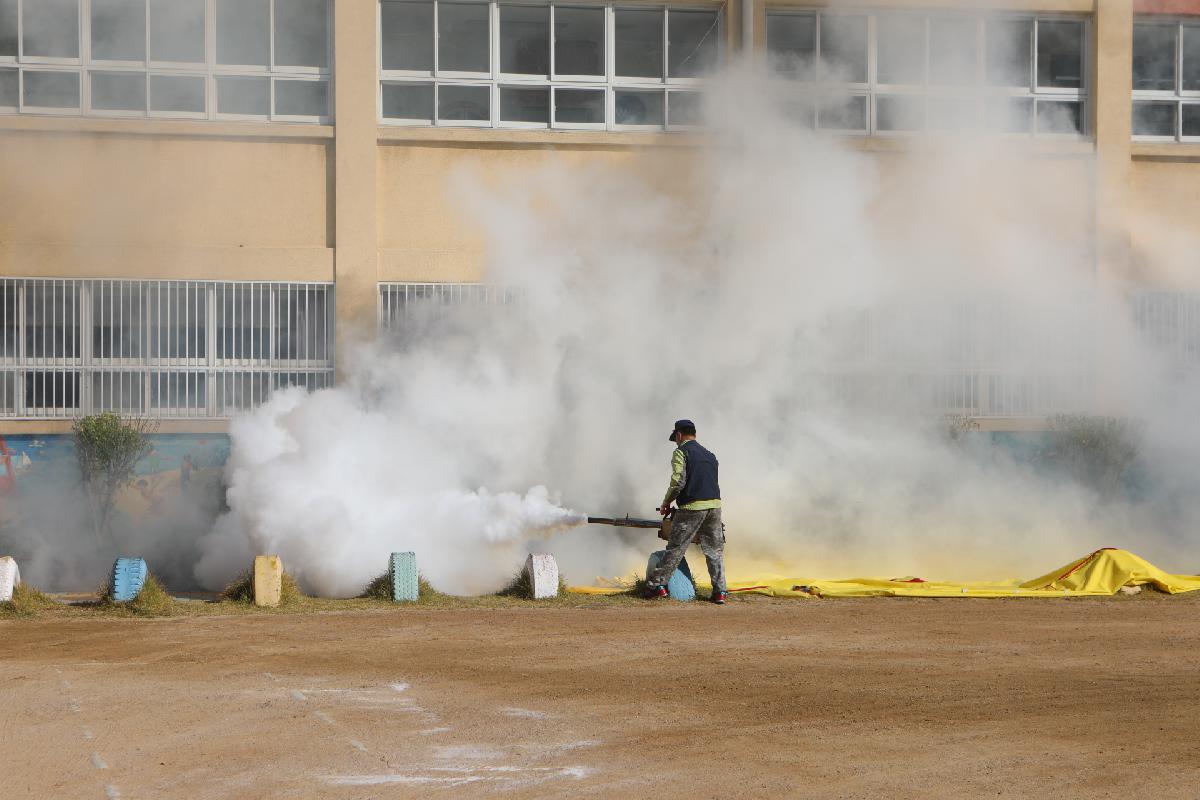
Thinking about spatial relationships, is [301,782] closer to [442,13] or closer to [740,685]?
[740,685]

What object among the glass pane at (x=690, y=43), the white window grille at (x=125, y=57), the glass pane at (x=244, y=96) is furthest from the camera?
the glass pane at (x=690, y=43)

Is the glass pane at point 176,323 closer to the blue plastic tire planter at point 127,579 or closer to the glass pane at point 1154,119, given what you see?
the blue plastic tire planter at point 127,579

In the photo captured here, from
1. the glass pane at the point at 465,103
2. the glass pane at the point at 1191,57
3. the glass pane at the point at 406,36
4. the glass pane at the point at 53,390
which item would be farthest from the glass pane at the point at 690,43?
the glass pane at the point at 53,390

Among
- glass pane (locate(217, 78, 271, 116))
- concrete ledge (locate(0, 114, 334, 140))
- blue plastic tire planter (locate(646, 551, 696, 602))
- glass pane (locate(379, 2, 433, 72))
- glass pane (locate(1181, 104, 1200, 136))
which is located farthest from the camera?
glass pane (locate(1181, 104, 1200, 136))

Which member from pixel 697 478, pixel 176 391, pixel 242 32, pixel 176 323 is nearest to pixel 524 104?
pixel 242 32

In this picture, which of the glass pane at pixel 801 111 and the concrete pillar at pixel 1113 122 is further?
the concrete pillar at pixel 1113 122

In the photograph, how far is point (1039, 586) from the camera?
15031 mm

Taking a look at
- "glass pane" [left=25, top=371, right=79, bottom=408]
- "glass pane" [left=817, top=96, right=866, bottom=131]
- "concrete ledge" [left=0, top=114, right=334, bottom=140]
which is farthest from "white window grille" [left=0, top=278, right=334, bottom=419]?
"glass pane" [left=817, top=96, right=866, bottom=131]

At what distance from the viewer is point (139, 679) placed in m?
9.51

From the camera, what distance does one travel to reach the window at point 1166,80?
20.7m

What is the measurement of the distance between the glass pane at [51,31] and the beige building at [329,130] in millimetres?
29

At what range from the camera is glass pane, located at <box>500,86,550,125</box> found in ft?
63.4

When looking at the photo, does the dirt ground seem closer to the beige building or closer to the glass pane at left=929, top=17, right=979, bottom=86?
the beige building

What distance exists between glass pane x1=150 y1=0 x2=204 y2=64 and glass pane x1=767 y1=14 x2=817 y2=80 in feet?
24.9
